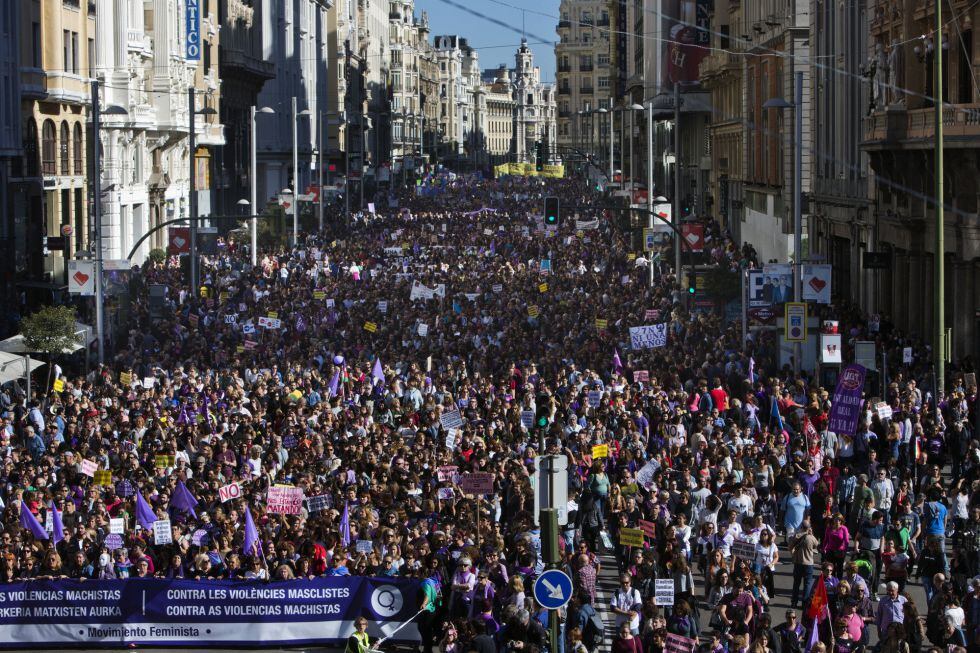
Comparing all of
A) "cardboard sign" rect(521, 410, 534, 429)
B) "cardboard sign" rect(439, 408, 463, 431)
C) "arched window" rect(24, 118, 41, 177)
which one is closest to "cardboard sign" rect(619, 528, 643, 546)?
"cardboard sign" rect(439, 408, 463, 431)

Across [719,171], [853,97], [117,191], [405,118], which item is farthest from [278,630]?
[405,118]

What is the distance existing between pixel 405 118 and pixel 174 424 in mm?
165184

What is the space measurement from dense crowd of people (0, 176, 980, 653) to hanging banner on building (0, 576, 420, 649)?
1.13 feet

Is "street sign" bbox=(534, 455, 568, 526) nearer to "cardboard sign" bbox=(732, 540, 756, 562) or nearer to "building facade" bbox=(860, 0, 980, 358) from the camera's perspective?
"cardboard sign" bbox=(732, 540, 756, 562)

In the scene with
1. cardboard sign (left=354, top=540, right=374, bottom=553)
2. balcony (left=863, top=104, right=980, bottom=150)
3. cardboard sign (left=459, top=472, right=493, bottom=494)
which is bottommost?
cardboard sign (left=354, top=540, right=374, bottom=553)

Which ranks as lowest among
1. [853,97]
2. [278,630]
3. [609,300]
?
[278,630]

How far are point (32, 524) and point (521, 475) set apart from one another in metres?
5.81

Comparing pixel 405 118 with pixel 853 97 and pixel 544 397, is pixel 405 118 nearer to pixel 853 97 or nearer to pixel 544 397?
pixel 853 97

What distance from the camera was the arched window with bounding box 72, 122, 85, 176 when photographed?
2452 inches

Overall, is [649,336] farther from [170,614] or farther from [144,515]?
[170,614]

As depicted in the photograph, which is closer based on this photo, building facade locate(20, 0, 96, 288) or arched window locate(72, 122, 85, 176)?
building facade locate(20, 0, 96, 288)

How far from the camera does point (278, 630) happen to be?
63.5 ft

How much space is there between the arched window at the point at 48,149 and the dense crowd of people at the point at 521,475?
1797 centimetres

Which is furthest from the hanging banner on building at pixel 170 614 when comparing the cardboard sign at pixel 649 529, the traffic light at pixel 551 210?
the traffic light at pixel 551 210
